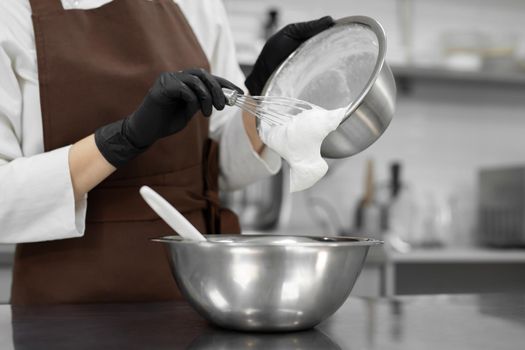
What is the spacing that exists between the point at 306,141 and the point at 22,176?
1.38 feet

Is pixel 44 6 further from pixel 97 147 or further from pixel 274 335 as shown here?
pixel 274 335

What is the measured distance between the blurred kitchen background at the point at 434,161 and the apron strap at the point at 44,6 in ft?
3.89

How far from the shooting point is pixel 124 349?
59cm

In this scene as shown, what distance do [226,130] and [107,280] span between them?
357mm

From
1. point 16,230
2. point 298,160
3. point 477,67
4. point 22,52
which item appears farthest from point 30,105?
point 477,67

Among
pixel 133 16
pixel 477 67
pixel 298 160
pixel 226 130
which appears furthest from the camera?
pixel 477 67

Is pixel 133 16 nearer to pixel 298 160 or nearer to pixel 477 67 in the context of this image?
pixel 298 160

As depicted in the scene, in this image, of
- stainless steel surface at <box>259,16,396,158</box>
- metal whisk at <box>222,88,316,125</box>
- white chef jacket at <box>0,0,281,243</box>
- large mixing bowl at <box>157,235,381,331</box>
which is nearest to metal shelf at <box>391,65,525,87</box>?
white chef jacket at <box>0,0,281,243</box>

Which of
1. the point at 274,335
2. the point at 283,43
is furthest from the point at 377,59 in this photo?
the point at 274,335

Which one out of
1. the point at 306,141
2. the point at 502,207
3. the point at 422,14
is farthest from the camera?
the point at 422,14

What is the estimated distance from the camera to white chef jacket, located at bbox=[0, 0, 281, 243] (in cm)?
92

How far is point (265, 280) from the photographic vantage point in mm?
633

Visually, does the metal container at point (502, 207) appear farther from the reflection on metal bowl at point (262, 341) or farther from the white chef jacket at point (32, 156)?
the reflection on metal bowl at point (262, 341)

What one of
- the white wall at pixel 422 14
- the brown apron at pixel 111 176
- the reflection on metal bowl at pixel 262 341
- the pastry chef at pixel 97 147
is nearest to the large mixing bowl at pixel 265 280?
the reflection on metal bowl at pixel 262 341
